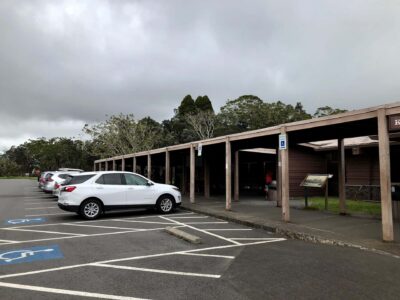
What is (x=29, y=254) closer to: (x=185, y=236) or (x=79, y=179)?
(x=185, y=236)

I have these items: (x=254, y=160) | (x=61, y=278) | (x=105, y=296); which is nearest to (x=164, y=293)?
(x=105, y=296)

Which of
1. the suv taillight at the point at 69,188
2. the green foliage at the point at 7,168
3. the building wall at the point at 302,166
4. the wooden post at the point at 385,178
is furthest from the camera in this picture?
the green foliage at the point at 7,168

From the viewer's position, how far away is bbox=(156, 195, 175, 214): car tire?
14.1 metres

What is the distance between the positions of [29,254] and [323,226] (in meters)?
7.48

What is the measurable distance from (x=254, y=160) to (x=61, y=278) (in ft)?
73.6

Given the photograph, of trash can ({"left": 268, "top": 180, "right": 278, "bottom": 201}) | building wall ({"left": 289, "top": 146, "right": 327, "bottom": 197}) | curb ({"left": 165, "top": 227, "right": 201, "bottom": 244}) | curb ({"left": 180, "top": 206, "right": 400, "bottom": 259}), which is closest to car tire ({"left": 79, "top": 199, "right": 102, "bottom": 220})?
curb ({"left": 165, "top": 227, "right": 201, "bottom": 244})

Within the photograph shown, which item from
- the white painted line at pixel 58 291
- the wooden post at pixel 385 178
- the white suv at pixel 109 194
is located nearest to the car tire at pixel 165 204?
the white suv at pixel 109 194

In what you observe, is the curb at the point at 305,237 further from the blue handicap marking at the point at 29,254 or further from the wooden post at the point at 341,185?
the blue handicap marking at the point at 29,254

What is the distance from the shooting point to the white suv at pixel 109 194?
12.6 meters

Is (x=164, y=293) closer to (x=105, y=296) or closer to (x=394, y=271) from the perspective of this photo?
(x=105, y=296)

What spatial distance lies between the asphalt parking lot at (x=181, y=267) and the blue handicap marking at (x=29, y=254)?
0.06 feet

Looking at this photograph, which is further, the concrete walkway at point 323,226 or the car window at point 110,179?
the car window at point 110,179

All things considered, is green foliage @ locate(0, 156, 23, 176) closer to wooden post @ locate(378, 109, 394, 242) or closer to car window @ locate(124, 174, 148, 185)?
car window @ locate(124, 174, 148, 185)

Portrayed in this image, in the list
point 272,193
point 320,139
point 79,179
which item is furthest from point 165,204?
point 272,193
